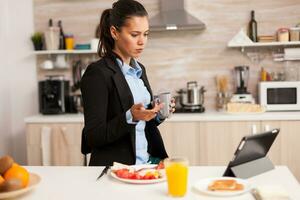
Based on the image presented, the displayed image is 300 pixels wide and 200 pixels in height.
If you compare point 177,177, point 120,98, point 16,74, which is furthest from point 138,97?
point 16,74

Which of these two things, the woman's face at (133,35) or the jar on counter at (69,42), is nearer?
the woman's face at (133,35)

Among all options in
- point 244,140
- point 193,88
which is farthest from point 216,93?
point 244,140

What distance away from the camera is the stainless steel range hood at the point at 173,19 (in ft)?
12.7

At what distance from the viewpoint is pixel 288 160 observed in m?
3.66

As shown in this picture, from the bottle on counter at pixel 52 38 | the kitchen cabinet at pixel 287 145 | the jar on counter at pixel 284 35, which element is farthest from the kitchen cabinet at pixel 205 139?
the bottle on counter at pixel 52 38

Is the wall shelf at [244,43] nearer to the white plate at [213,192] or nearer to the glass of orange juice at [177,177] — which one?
the white plate at [213,192]

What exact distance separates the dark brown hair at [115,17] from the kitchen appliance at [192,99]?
1.84m

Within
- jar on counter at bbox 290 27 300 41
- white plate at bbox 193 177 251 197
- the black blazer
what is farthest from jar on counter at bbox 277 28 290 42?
white plate at bbox 193 177 251 197

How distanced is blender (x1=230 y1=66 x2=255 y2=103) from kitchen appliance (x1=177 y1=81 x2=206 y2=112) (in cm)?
28

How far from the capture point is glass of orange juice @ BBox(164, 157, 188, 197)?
4.98ft

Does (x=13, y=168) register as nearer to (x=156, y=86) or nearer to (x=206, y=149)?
(x=206, y=149)

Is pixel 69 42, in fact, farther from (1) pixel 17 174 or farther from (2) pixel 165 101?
(1) pixel 17 174

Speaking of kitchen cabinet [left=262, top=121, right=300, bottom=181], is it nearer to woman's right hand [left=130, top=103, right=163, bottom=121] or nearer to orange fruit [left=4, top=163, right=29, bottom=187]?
woman's right hand [left=130, top=103, right=163, bottom=121]

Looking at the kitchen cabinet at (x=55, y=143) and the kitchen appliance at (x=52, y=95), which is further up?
the kitchen appliance at (x=52, y=95)
